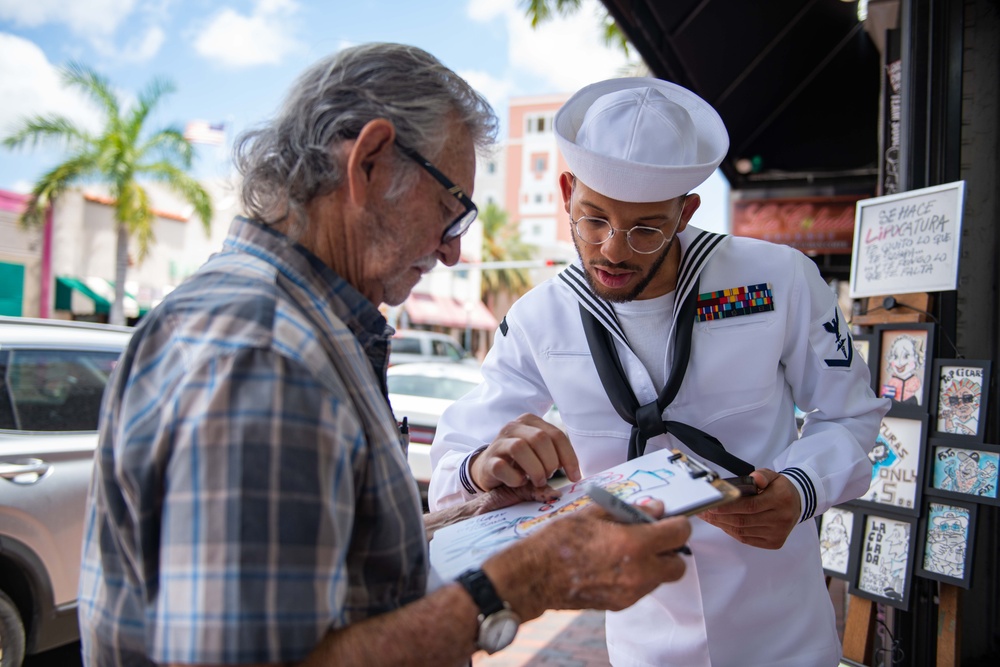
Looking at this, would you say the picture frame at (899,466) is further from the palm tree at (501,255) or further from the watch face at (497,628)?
the palm tree at (501,255)

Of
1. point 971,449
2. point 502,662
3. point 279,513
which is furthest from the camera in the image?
point 502,662

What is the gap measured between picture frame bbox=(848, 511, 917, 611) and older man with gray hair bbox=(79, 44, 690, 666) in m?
2.55

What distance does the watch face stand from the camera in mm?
957

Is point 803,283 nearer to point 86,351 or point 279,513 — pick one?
point 279,513

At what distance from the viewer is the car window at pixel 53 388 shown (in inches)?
146

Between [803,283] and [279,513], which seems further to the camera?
[803,283]

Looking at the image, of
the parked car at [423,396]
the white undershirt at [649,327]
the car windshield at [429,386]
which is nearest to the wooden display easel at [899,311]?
the white undershirt at [649,327]

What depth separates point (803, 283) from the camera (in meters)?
1.91

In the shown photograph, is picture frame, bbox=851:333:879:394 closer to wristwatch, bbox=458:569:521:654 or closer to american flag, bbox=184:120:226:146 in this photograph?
wristwatch, bbox=458:569:521:654

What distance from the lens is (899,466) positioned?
315 centimetres

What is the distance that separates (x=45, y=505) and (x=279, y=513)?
349cm

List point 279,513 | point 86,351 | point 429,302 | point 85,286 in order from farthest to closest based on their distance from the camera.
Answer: point 429,302 → point 85,286 → point 86,351 → point 279,513

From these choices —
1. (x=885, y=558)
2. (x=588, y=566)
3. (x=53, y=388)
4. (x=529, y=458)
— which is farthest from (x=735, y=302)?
(x=53, y=388)

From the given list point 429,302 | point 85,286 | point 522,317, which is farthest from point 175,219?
point 522,317
